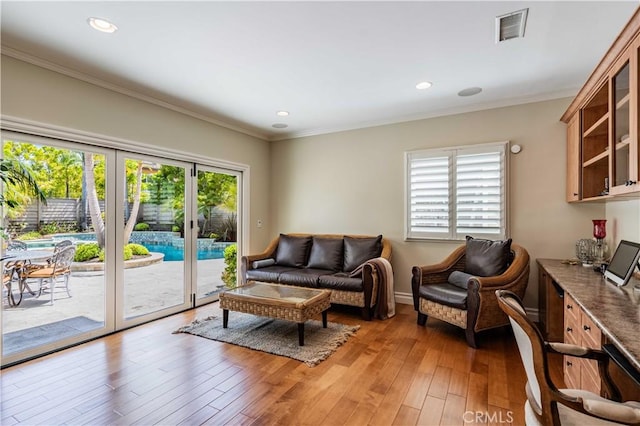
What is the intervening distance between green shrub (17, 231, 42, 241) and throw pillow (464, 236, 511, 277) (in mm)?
4370

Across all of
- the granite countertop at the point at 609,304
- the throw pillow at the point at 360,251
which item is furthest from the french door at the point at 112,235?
the granite countertop at the point at 609,304

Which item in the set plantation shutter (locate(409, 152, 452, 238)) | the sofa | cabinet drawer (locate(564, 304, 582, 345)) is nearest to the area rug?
the sofa

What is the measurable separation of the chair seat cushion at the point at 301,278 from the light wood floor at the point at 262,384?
1.02 m

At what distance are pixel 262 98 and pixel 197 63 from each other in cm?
101

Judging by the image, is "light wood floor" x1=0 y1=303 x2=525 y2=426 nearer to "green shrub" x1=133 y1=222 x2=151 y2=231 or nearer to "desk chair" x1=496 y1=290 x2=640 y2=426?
"desk chair" x1=496 y1=290 x2=640 y2=426

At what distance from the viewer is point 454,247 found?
411 centimetres

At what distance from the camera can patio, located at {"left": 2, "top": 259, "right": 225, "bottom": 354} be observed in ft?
9.14

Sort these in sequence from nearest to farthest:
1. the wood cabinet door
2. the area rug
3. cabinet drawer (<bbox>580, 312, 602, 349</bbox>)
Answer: cabinet drawer (<bbox>580, 312, 602, 349</bbox>) → the area rug → the wood cabinet door

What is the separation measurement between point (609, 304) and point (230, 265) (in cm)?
446

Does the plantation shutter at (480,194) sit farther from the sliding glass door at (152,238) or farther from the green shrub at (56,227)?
the green shrub at (56,227)

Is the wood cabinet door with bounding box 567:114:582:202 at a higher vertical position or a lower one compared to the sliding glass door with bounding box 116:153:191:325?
higher

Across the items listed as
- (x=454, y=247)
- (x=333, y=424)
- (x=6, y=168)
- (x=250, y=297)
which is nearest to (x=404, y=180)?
(x=454, y=247)

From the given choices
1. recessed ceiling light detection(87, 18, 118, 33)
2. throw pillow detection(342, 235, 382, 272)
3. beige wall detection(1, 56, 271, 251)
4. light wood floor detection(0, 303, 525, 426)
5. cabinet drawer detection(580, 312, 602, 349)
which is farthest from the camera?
throw pillow detection(342, 235, 382, 272)

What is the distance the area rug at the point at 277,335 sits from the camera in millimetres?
2879
